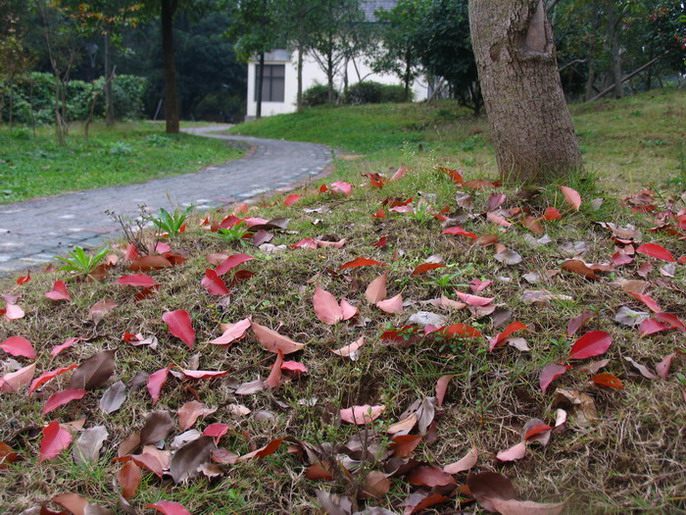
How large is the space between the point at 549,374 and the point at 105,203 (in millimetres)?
4921

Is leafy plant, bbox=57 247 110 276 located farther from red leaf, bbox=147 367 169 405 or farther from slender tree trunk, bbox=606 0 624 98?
slender tree trunk, bbox=606 0 624 98

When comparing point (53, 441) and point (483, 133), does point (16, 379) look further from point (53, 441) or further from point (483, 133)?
point (483, 133)

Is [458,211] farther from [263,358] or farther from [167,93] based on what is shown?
[167,93]

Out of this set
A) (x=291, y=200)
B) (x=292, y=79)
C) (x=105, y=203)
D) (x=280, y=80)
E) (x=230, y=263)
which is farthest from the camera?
(x=280, y=80)

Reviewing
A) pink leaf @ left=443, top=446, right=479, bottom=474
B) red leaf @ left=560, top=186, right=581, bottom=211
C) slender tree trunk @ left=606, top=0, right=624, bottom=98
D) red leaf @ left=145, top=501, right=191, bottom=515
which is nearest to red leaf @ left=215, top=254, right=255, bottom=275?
red leaf @ left=145, top=501, right=191, bottom=515

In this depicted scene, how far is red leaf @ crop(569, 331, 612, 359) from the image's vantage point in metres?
1.63

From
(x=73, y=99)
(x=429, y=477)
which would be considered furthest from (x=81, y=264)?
(x=73, y=99)

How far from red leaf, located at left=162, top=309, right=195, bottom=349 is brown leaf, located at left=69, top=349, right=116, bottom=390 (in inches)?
8.6

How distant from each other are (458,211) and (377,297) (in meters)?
0.87

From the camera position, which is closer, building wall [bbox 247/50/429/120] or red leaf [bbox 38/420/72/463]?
red leaf [bbox 38/420/72/463]

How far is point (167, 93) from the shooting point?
14297mm

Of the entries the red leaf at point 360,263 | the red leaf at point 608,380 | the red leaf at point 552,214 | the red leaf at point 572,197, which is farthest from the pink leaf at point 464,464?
the red leaf at point 572,197

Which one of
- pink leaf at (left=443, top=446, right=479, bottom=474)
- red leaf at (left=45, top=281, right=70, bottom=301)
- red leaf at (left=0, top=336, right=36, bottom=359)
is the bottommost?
pink leaf at (left=443, top=446, right=479, bottom=474)

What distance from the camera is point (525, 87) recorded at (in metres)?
2.83
